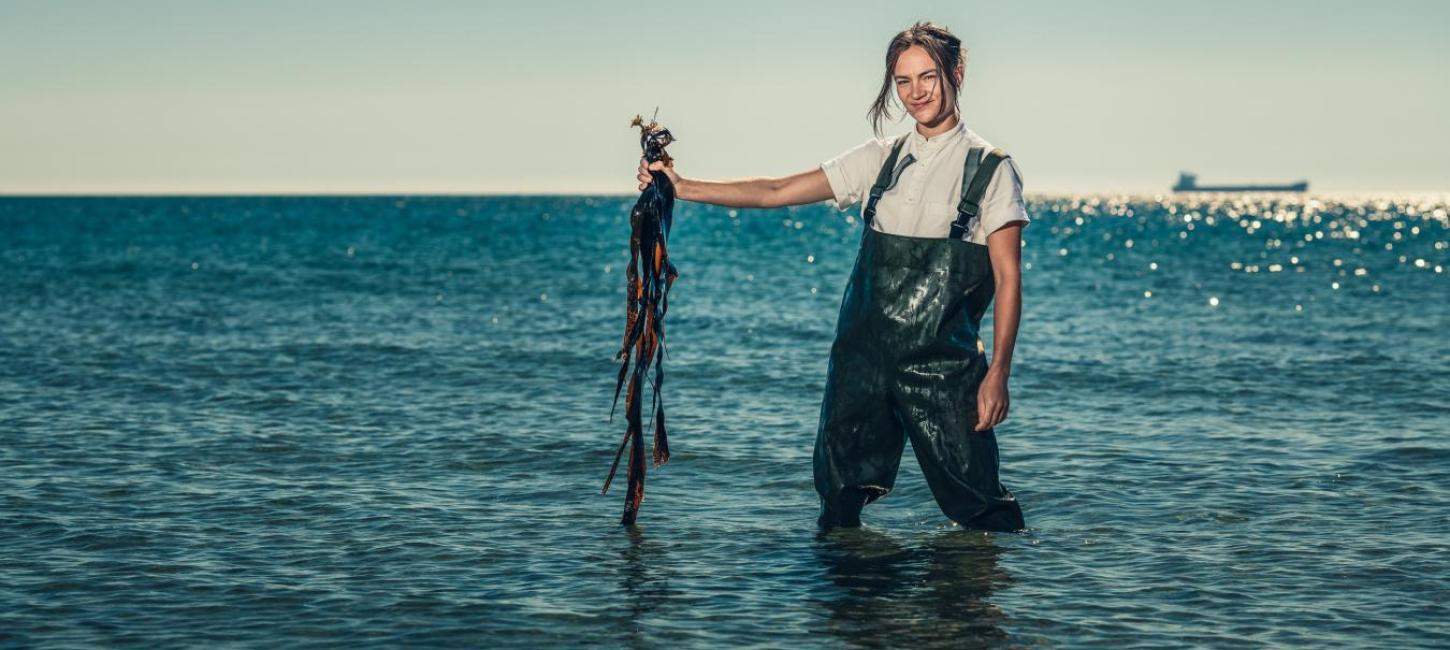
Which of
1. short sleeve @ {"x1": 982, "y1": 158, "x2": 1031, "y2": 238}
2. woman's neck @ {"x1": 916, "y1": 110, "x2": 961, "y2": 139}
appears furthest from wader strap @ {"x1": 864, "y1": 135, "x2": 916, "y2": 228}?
short sleeve @ {"x1": 982, "y1": 158, "x2": 1031, "y2": 238}

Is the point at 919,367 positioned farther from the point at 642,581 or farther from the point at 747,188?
the point at 642,581

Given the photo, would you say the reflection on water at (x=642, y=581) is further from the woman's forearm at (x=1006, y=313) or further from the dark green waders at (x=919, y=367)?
the woman's forearm at (x=1006, y=313)

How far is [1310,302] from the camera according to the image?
30.6 m

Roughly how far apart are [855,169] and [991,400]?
3.74 ft

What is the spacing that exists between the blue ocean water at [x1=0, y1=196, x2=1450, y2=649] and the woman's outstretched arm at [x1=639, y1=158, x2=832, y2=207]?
169 cm

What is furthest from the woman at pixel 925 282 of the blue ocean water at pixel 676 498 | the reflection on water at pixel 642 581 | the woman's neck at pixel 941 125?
the reflection on water at pixel 642 581

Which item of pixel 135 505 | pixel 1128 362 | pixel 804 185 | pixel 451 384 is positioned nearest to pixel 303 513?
pixel 135 505

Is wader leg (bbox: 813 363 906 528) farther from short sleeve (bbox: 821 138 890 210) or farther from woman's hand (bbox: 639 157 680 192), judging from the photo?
A: woman's hand (bbox: 639 157 680 192)

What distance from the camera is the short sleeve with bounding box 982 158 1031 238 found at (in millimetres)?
6102

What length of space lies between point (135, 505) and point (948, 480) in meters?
4.68

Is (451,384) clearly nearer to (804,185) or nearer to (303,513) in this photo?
(303,513)

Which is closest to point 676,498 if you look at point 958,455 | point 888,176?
point 958,455

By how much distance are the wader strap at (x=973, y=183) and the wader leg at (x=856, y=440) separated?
2.67 ft

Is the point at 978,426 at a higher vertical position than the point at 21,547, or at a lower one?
A: higher
